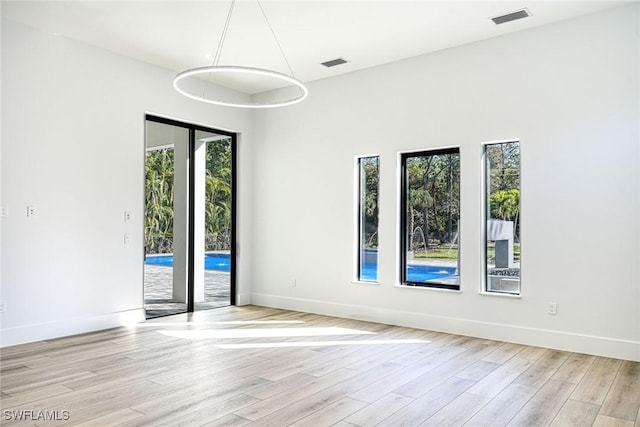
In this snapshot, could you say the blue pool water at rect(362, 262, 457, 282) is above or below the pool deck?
above

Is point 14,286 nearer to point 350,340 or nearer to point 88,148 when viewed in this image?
point 88,148

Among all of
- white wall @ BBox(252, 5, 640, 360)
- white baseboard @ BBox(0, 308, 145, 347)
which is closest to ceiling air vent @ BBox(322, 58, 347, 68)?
white wall @ BBox(252, 5, 640, 360)

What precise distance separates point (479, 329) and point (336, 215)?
2296 mm

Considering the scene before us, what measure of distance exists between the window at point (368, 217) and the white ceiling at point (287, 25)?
1334 millimetres

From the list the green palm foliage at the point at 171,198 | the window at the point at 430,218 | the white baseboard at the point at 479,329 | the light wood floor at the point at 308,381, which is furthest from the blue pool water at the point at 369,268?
the light wood floor at the point at 308,381

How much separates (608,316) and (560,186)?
1281 mm

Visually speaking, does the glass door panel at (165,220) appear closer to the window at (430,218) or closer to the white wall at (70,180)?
the white wall at (70,180)

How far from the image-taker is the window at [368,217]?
6090mm

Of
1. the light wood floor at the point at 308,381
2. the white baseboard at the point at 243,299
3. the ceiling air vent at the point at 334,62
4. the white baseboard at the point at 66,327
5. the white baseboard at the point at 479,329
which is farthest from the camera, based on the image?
the white baseboard at the point at 243,299

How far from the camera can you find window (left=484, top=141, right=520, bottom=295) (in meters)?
5.02

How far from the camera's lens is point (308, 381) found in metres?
3.65

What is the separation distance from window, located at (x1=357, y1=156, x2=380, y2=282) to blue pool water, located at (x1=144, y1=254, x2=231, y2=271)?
6.89ft

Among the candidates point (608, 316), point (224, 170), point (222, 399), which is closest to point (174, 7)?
point (224, 170)

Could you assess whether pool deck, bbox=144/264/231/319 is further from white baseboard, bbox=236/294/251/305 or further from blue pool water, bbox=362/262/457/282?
blue pool water, bbox=362/262/457/282
